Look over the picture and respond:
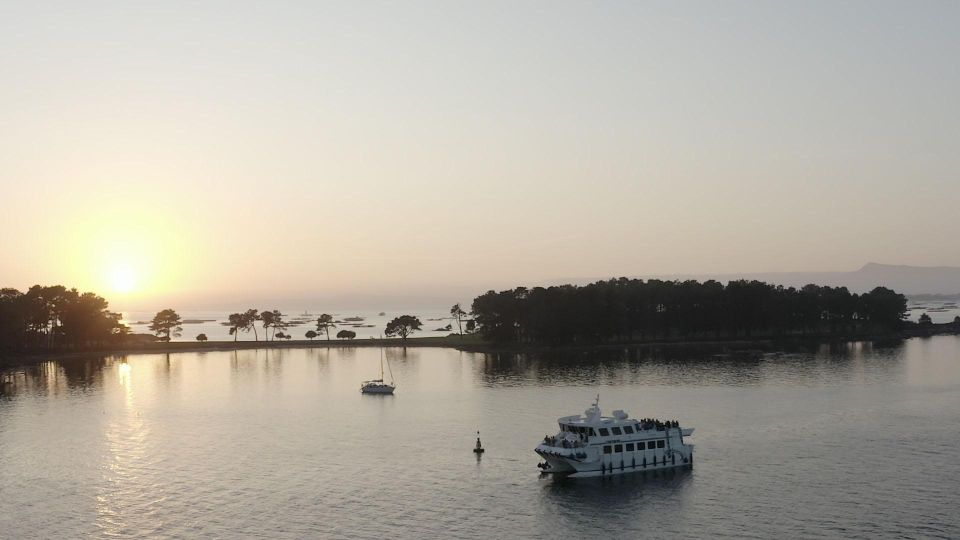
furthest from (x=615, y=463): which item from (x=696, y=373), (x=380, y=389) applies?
(x=696, y=373)

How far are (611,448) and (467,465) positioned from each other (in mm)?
16178

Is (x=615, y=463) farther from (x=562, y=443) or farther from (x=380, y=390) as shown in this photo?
(x=380, y=390)

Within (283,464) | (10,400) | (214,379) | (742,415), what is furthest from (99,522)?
(214,379)

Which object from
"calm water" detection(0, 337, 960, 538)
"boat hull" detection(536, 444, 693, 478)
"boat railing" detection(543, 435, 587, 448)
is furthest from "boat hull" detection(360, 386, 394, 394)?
"boat hull" detection(536, 444, 693, 478)

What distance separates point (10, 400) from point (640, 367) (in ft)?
438

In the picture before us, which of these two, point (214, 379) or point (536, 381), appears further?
point (214, 379)

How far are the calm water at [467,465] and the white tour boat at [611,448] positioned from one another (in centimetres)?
255

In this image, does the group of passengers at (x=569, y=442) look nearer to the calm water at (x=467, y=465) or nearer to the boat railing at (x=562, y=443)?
the boat railing at (x=562, y=443)

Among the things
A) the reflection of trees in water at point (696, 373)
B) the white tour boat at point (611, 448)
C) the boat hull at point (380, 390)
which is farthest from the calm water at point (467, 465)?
the reflection of trees in water at point (696, 373)

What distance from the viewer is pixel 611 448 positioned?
8794cm

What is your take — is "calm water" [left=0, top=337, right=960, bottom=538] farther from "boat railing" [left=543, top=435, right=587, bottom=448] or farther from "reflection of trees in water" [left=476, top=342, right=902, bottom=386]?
"boat railing" [left=543, top=435, right=587, bottom=448]

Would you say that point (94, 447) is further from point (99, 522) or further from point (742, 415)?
point (742, 415)

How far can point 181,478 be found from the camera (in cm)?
8888

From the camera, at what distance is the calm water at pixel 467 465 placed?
70438mm
